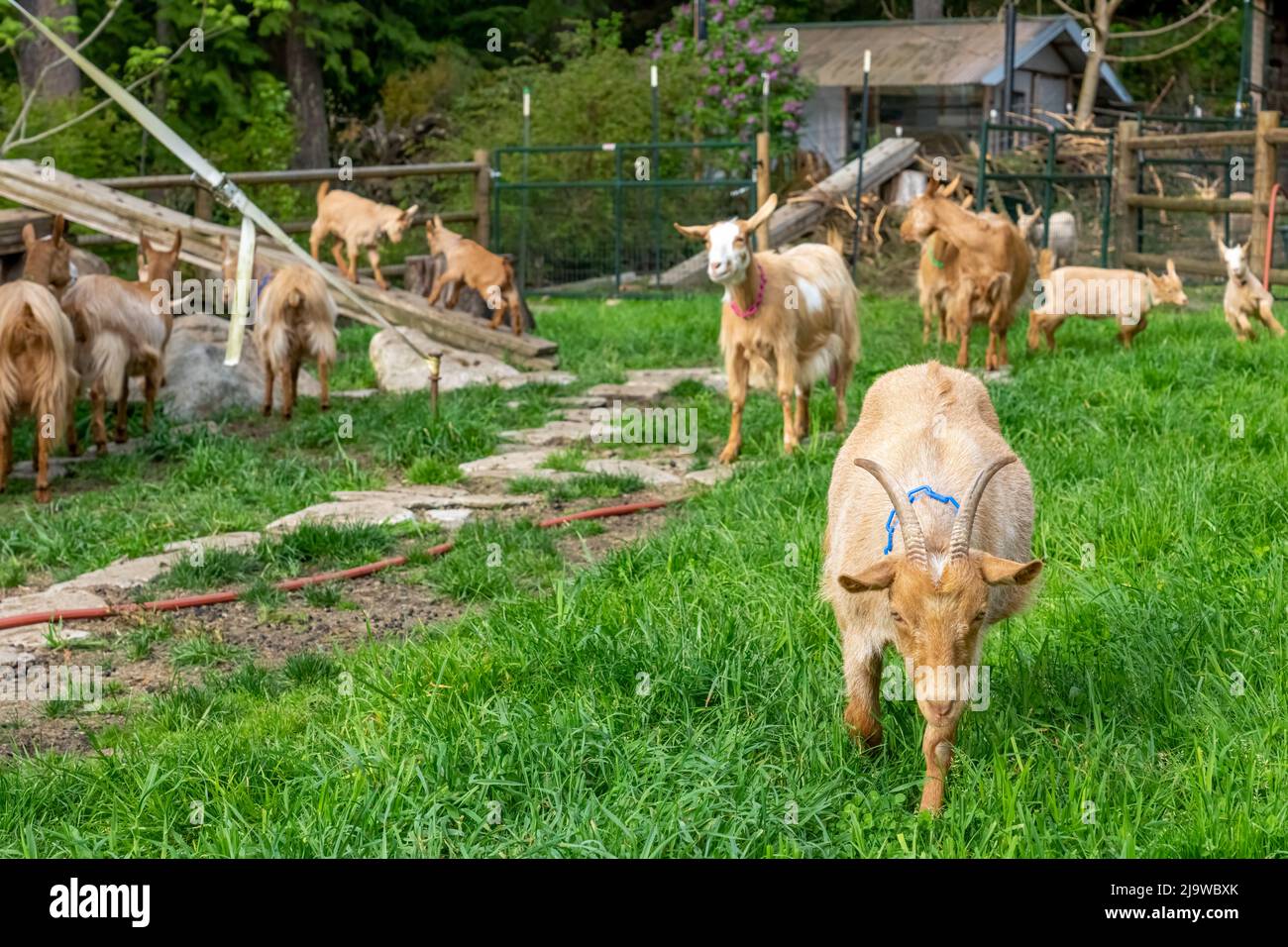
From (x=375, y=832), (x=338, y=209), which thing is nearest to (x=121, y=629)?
(x=375, y=832)

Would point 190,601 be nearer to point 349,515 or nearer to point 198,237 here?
point 349,515

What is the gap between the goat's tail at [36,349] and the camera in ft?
26.4

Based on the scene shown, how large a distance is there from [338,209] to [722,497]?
733 centimetres

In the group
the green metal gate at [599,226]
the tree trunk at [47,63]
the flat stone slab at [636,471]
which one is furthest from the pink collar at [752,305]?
the tree trunk at [47,63]

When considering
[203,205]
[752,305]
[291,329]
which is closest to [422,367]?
[291,329]

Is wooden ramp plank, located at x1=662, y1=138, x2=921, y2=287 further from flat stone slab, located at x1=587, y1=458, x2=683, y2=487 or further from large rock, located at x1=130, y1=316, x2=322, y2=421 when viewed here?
flat stone slab, located at x1=587, y1=458, x2=683, y2=487

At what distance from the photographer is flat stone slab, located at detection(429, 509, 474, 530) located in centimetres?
755

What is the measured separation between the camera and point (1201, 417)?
Answer: 8.02 m

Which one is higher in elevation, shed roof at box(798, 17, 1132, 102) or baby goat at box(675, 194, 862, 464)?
shed roof at box(798, 17, 1132, 102)

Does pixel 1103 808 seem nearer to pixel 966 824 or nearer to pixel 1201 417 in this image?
pixel 966 824

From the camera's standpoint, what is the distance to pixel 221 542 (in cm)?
720

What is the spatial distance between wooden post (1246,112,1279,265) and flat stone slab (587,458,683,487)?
22.8ft

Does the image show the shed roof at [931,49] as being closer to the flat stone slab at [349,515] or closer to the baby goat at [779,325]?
the baby goat at [779,325]

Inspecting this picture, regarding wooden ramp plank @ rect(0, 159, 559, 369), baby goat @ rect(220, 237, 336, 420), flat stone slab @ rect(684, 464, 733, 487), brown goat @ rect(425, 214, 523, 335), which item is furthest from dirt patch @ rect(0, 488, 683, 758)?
brown goat @ rect(425, 214, 523, 335)
